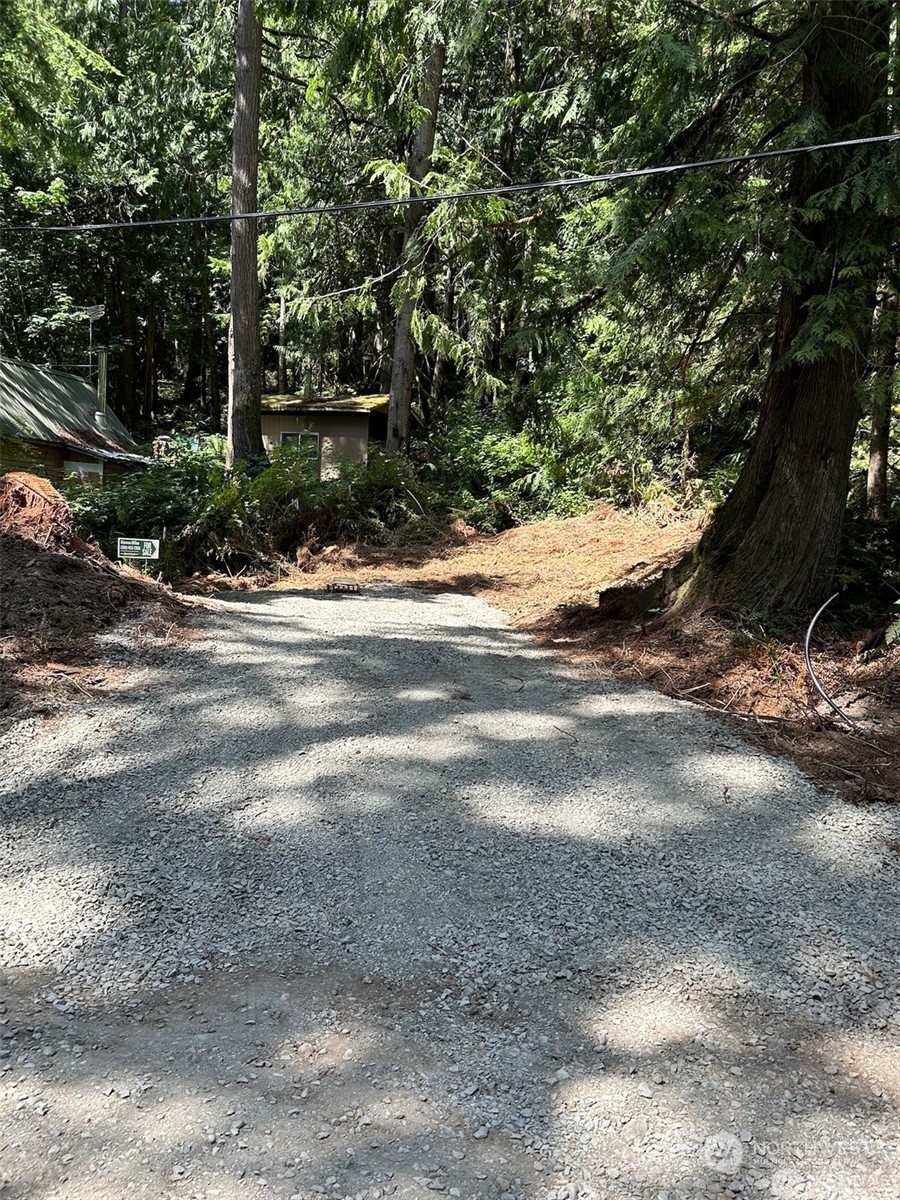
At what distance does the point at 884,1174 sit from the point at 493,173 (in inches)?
662

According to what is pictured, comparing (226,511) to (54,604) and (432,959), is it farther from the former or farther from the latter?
(432,959)

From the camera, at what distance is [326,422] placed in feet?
73.6

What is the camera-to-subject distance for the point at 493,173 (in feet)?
52.8

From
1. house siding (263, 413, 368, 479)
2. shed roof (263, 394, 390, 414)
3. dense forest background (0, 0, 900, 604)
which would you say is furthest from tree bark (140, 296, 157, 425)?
house siding (263, 413, 368, 479)

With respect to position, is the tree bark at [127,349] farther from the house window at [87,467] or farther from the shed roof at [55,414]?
the house window at [87,467]

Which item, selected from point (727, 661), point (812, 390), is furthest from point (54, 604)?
point (812, 390)

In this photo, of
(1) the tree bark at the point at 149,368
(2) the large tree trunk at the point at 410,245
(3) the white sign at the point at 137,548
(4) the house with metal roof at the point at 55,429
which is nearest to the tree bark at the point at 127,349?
(1) the tree bark at the point at 149,368

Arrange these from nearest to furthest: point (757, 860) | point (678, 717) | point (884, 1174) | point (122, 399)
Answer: point (884, 1174)
point (757, 860)
point (678, 717)
point (122, 399)

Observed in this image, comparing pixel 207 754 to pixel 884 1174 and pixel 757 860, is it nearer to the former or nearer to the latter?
pixel 757 860

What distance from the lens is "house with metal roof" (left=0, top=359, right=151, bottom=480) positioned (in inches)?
639

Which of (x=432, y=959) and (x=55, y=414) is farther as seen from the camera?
(x=55, y=414)

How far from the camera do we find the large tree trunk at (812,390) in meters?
5.80

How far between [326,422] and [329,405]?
1.62 feet

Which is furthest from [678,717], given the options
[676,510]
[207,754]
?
[676,510]
